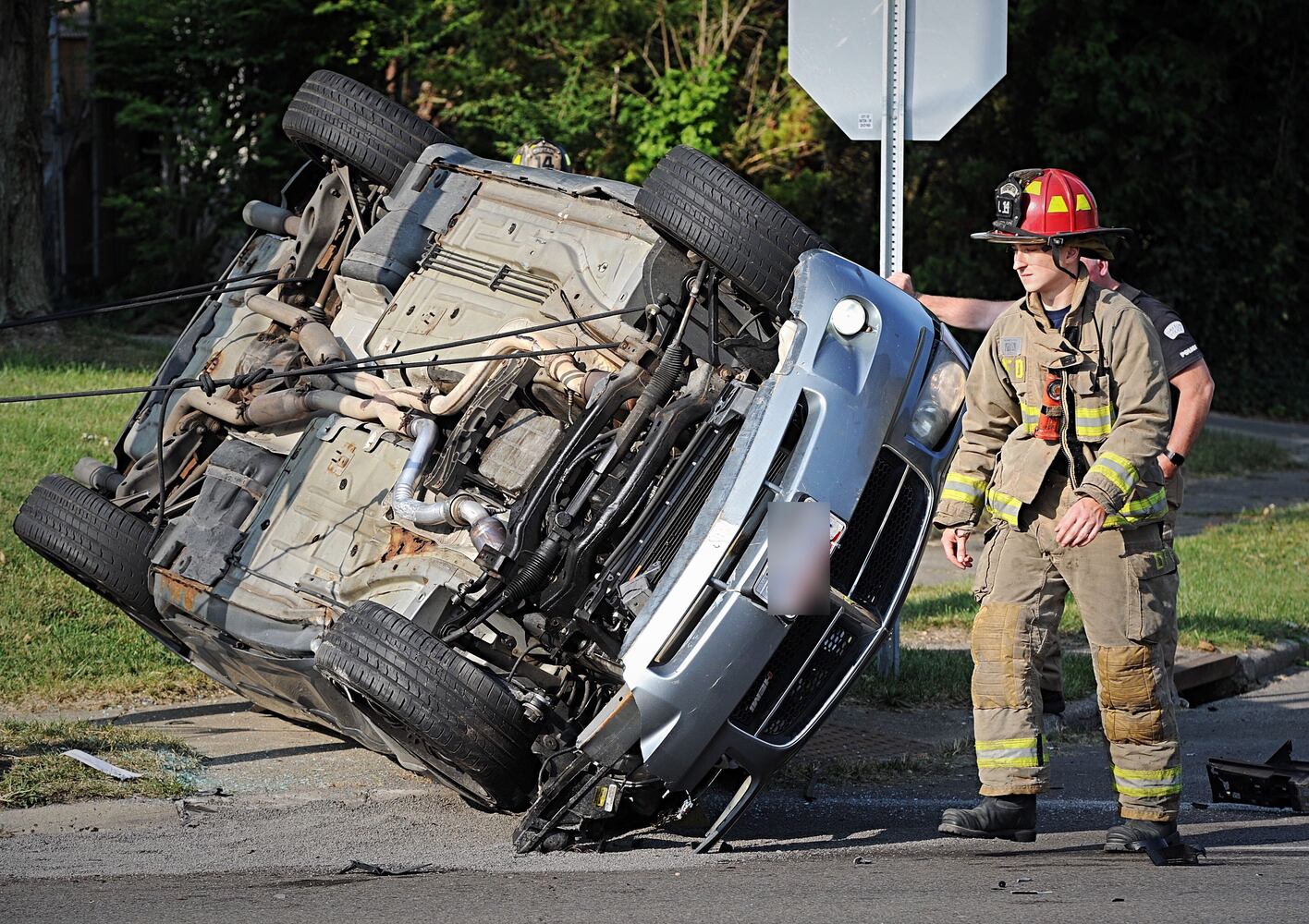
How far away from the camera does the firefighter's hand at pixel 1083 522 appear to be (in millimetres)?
4648

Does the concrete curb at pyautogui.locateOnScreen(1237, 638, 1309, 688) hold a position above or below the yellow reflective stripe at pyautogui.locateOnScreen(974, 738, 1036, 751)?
below

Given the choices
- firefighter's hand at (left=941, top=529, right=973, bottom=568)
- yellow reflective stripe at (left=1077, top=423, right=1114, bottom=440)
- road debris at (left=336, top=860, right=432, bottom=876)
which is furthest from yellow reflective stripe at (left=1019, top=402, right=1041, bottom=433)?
road debris at (left=336, top=860, right=432, bottom=876)

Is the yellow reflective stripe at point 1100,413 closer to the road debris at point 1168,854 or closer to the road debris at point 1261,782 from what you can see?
the road debris at point 1168,854

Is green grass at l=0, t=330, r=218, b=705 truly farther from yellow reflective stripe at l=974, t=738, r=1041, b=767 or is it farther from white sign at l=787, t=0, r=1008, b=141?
white sign at l=787, t=0, r=1008, b=141

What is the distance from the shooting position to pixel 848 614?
499 cm

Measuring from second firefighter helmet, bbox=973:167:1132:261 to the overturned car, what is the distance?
1.60 feet

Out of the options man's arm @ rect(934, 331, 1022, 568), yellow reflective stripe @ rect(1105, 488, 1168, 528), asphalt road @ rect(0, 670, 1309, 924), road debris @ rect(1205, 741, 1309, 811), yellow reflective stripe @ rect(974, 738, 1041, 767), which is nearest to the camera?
asphalt road @ rect(0, 670, 1309, 924)

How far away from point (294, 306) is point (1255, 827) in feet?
13.9

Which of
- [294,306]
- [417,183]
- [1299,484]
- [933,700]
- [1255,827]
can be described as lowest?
[1299,484]

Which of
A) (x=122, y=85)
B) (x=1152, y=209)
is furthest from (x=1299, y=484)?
(x=122, y=85)

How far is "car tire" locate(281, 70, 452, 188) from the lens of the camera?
6.95m

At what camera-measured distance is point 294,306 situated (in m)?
6.89

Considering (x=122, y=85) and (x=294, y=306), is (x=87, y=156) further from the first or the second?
(x=294, y=306)

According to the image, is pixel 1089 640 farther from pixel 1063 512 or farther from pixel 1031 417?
pixel 1031 417
